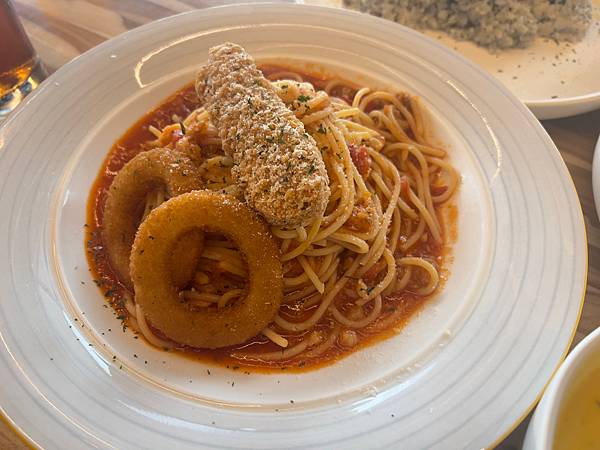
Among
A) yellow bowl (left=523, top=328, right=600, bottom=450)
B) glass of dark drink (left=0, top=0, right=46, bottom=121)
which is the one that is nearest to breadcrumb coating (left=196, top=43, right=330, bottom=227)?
yellow bowl (left=523, top=328, right=600, bottom=450)

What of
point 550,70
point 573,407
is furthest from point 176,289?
point 550,70

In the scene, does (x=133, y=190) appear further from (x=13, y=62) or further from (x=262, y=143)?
(x=13, y=62)

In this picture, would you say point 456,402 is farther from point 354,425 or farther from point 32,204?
point 32,204

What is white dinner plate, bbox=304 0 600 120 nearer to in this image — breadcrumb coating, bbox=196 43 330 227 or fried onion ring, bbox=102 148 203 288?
breadcrumb coating, bbox=196 43 330 227

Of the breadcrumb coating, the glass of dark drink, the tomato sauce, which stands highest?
the glass of dark drink

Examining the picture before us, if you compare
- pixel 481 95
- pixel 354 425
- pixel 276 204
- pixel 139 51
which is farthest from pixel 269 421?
pixel 139 51

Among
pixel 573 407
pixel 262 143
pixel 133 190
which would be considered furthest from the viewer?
pixel 133 190
